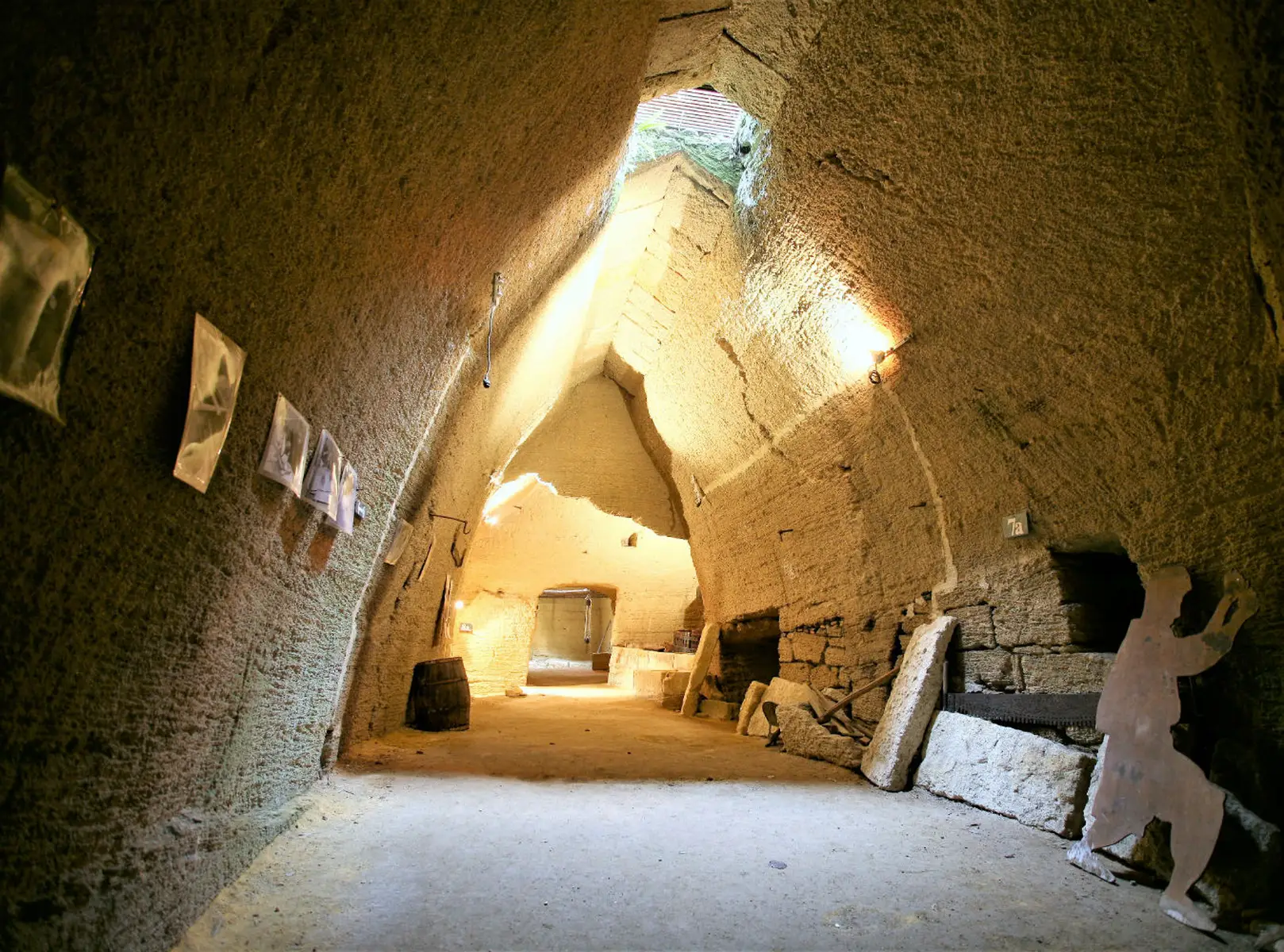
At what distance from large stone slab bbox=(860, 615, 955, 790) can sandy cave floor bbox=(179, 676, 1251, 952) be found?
7.9 inches

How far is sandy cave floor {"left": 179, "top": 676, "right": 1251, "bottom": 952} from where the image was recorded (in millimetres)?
1971

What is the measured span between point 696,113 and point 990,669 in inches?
192

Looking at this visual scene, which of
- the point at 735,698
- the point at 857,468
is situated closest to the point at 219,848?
the point at 857,468

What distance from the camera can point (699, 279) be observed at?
5953 mm

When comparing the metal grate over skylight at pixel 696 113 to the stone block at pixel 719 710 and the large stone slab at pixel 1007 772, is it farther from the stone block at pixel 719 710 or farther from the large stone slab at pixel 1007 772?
the stone block at pixel 719 710

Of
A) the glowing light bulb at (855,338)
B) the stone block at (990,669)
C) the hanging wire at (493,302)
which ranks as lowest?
the stone block at (990,669)

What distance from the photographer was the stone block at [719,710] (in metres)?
7.89

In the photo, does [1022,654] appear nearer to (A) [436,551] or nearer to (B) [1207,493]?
(B) [1207,493]

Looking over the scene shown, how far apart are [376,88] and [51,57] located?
0.90 m

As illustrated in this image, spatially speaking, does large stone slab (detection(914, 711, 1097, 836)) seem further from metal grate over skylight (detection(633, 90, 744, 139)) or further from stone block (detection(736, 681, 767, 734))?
metal grate over skylight (detection(633, 90, 744, 139))

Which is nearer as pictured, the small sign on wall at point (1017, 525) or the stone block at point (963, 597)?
the small sign on wall at point (1017, 525)

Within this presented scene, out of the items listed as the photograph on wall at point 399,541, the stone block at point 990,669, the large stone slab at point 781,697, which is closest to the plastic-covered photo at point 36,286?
the photograph on wall at point 399,541

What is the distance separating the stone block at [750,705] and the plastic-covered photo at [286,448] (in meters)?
5.53

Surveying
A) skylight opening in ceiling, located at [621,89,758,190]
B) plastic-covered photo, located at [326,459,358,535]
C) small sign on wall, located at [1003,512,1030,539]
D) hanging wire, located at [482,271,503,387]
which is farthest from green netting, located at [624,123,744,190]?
plastic-covered photo, located at [326,459,358,535]
